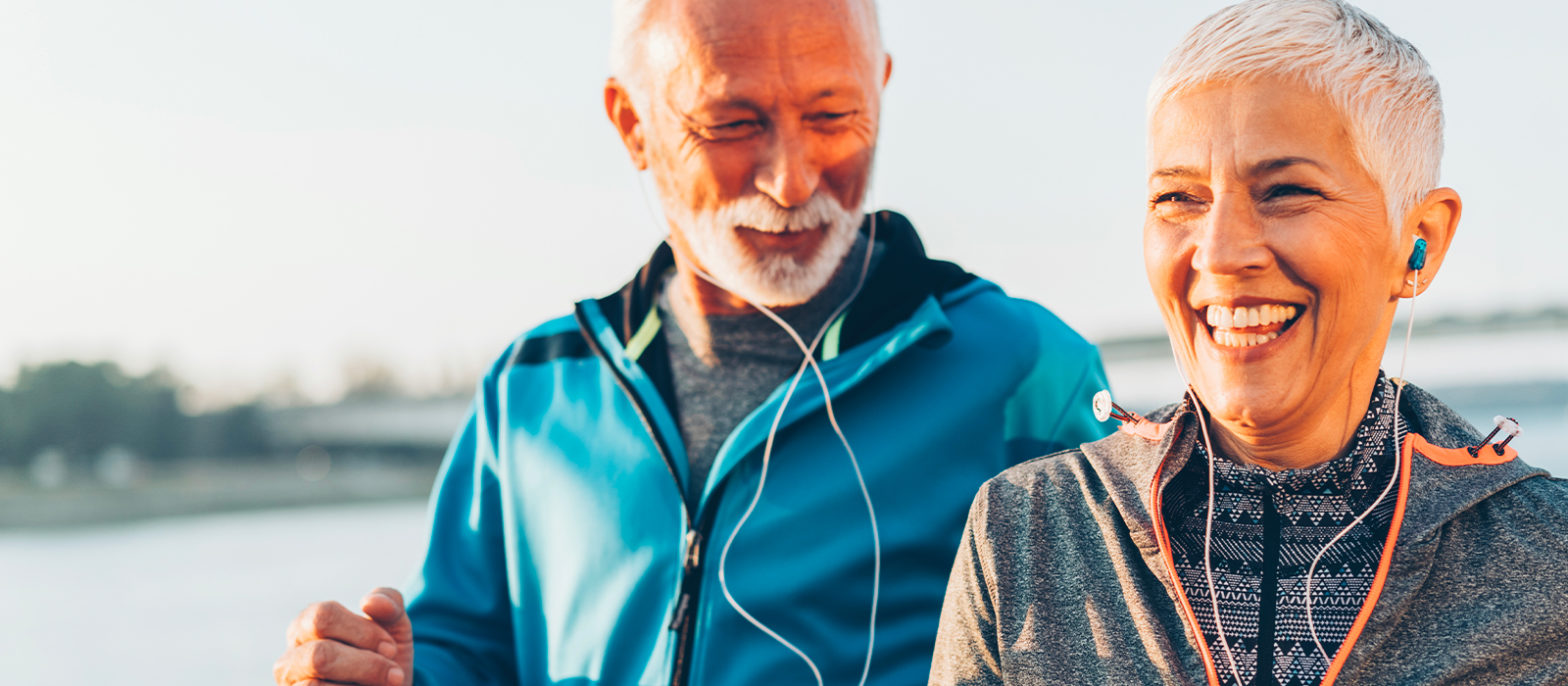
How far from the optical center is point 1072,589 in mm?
1522

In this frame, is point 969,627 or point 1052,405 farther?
point 1052,405

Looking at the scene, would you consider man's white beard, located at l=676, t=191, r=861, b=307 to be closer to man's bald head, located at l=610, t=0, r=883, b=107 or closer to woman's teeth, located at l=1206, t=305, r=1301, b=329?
man's bald head, located at l=610, t=0, r=883, b=107

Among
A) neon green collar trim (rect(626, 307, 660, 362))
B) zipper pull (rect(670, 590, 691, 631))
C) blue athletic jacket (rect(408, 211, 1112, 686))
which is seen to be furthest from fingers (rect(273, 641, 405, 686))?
neon green collar trim (rect(626, 307, 660, 362))

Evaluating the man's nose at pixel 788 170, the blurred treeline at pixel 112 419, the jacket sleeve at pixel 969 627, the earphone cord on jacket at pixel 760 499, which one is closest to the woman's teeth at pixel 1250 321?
the jacket sleeve at pixel 969 627

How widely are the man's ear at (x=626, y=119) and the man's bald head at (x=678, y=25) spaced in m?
0.03

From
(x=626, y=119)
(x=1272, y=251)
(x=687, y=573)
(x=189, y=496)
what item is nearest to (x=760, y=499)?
(x=687, y=573)

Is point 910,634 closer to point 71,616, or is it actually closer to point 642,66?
point 642,66

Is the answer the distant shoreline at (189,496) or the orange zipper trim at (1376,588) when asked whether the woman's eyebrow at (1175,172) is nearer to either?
the orange zipper trim at (1376,588)

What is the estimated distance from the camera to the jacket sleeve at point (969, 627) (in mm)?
1538

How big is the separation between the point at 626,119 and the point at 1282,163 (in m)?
1.54

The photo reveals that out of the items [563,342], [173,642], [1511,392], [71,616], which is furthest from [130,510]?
[1511,392]

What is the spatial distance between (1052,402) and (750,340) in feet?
2.02

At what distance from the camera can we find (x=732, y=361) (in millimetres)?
2424

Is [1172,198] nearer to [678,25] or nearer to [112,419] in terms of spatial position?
[678,25]
